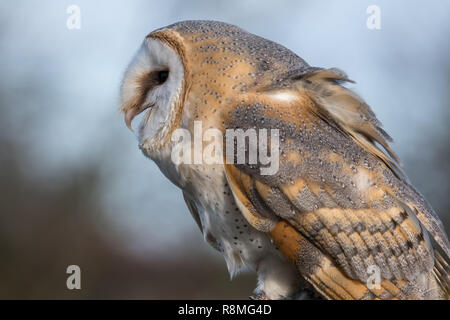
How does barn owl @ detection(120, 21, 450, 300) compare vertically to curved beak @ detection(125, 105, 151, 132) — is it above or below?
below

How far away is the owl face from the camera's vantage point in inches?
96.3

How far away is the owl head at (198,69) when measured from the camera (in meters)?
2.37

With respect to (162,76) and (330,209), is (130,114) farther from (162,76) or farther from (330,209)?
(330,209)

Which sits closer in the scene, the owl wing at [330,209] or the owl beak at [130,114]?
the owl wing at [330,209]

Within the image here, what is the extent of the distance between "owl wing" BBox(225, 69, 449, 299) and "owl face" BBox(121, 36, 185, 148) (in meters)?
0.30

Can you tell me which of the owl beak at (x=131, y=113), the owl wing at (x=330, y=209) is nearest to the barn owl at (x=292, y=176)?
Answer: the owl wing at (x=330, y=209)

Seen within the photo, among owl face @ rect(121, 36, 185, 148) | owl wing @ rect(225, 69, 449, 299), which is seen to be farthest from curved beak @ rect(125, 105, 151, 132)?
owl wing @ rect(225, 69, 449, 299)

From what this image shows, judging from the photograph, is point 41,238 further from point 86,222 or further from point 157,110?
point 157,110

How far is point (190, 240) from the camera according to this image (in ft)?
23.5

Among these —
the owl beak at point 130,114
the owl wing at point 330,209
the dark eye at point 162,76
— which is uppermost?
the dark eye at point 162,76

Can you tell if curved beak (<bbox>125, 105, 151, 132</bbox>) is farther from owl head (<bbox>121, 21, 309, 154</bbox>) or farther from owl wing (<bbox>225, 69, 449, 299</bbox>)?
owl wing (<bbox>225, 69, 449, 299</bbox>)

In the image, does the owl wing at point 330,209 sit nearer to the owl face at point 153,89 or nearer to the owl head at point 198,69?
the owl head at point 198,69

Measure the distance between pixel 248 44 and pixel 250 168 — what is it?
1.87 feet
